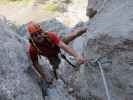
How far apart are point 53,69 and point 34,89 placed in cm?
157

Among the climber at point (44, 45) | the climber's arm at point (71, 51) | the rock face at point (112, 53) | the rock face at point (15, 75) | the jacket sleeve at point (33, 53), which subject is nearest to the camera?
the rock face at point (112, 53)

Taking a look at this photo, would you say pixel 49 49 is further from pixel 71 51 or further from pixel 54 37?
pixel 71 51

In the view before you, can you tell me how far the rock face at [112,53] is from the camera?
5.91 metres

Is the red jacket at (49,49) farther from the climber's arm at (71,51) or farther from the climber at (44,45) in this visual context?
the climber's arm at (71,51)

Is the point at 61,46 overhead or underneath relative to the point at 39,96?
overhead

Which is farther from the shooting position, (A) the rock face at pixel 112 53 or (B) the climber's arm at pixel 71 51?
(B) the climber's arm at pixel 71 51

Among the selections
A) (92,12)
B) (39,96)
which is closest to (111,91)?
(39,96)

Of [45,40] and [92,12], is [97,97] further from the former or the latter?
[92,12]

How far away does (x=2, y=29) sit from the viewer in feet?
28.6

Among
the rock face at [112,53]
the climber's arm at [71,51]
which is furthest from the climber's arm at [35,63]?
the rock face at [112,53]

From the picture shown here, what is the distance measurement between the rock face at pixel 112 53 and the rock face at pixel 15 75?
1089 mm

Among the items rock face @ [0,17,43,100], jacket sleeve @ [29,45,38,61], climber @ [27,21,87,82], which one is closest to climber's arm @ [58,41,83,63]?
climber @ [27,21,87,82]

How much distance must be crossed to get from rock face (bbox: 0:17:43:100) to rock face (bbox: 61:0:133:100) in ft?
3.57

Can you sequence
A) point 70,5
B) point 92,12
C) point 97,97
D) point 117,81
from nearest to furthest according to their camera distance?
point 117,81 < point 97,97 < point 92,12 < point 70,5
